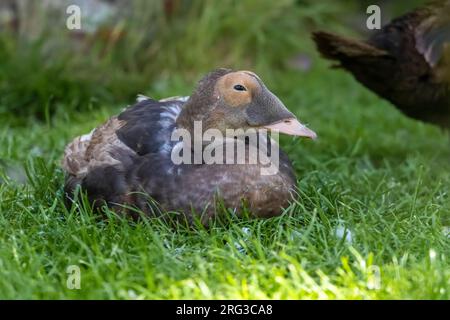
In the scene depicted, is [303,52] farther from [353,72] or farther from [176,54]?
[353,72]

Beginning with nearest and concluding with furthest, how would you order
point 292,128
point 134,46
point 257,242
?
point 257,242 → point 292,128 → point 134,46

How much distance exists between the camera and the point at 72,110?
6.44m

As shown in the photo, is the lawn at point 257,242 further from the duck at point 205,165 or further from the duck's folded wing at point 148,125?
the duck's folded wing at point 148,125

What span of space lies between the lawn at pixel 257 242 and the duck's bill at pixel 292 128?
345mm

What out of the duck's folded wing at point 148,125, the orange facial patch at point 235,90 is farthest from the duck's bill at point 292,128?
the duck's folded wing at point 148,125

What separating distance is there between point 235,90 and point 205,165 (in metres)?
0.34

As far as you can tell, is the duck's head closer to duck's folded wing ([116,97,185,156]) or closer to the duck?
the duck

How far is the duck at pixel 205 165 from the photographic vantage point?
12.8 feet

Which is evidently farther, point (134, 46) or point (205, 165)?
point (134, 46)

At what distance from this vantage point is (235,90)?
3.93 meters

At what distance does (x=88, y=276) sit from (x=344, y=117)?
3435 mm

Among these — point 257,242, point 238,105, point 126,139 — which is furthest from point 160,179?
point 257,242

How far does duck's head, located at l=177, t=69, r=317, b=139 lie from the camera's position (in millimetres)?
3896

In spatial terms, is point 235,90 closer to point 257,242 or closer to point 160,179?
point 160,179
